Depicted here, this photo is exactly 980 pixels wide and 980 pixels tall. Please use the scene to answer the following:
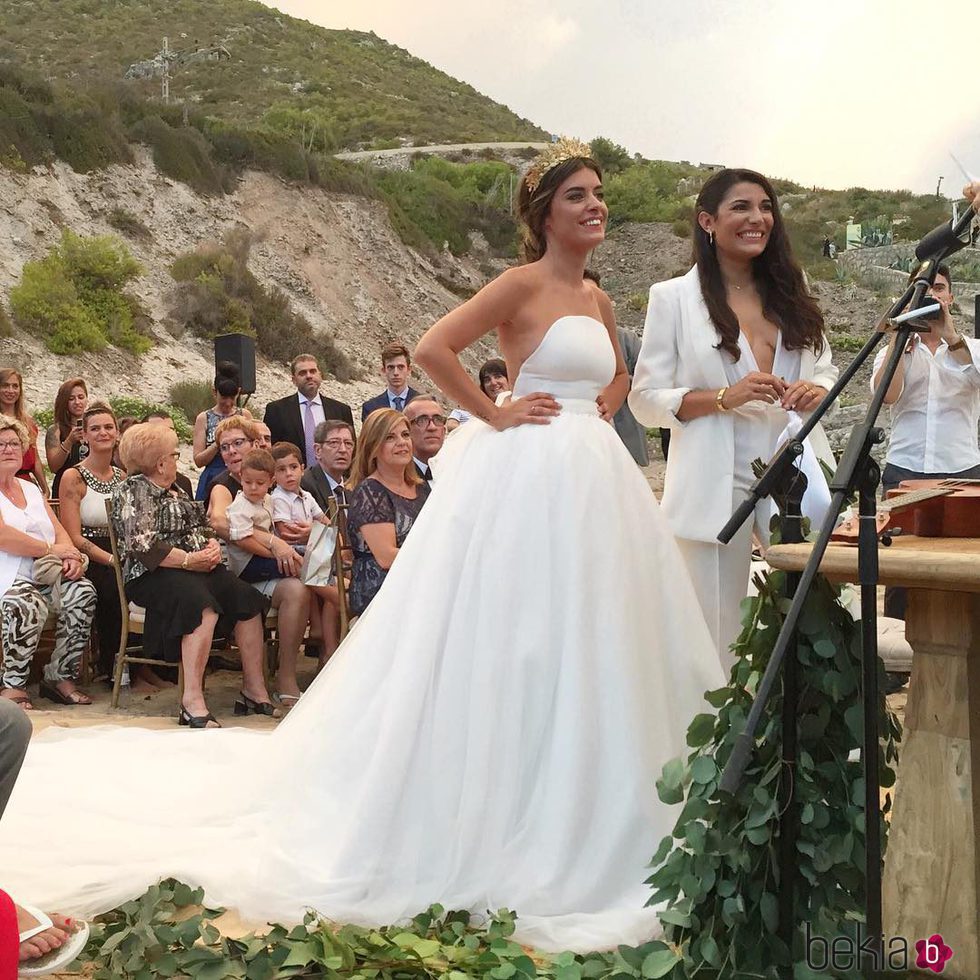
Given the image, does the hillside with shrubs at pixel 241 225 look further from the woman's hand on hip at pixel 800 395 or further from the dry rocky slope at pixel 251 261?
the woman's hand on hip at pixel 800 395

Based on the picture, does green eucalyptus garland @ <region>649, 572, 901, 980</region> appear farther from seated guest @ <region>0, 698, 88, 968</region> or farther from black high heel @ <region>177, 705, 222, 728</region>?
black high heel @ <region>177, 705, 222, 728</region>

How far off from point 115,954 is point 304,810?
73 cm

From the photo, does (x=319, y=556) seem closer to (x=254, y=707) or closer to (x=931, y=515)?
(x=254, y=707)

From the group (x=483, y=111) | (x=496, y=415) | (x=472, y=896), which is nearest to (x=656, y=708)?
(x=472, y=896)

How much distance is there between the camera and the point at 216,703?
22.1ft

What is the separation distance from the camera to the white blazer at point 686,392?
3.66 meters

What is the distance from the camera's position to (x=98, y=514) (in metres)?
6.90

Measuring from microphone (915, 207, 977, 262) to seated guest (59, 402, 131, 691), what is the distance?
215 inches

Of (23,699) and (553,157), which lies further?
(23,699)

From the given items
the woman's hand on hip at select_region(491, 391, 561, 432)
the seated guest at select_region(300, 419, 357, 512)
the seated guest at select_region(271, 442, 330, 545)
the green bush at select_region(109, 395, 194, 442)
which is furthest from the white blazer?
the green bush at select_region(109, 395, 194, 442)

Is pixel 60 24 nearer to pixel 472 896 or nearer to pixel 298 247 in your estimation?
pixel 298 247

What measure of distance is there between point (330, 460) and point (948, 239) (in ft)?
17.9

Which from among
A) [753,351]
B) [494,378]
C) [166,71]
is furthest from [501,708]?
[166,71]

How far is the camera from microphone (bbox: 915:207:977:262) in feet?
6.81
